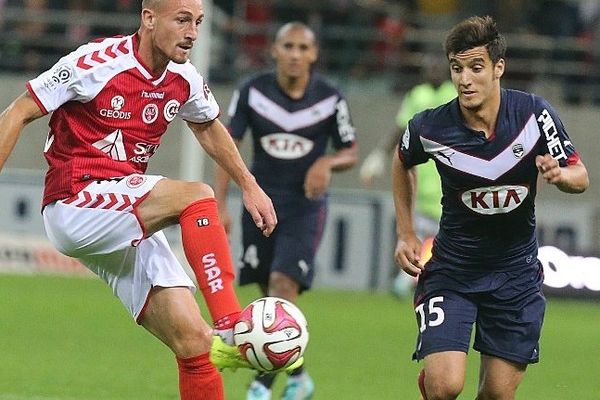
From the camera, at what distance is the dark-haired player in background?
20.4 feet

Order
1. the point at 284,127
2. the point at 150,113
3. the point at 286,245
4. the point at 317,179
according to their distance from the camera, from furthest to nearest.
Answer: the point at 284,127
the point at 286,245
the point at 317,179
the point at 150,113

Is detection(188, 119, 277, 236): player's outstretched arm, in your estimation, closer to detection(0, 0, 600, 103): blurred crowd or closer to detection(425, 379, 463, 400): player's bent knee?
detection(425, 379, 463, 400): player's bent knee

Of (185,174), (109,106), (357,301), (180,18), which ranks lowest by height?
(357,301)

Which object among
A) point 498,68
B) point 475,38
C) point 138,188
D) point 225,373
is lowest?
point 225,373

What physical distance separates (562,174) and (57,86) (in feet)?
7.33

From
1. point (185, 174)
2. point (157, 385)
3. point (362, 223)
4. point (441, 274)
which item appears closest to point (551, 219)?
point (362, 223)

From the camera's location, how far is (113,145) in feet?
21.5

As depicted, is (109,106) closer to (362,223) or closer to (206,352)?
(206,352)

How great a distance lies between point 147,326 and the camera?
262 inches

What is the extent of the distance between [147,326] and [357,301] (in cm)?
949

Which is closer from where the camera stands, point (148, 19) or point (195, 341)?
point (195, 341)

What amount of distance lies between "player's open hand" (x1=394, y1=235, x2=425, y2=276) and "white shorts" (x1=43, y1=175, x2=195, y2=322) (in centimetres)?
99

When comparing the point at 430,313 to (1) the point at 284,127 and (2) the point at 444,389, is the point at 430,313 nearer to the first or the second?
(2) the point at 444,389

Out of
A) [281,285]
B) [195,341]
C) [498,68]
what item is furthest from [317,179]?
[195,341]
